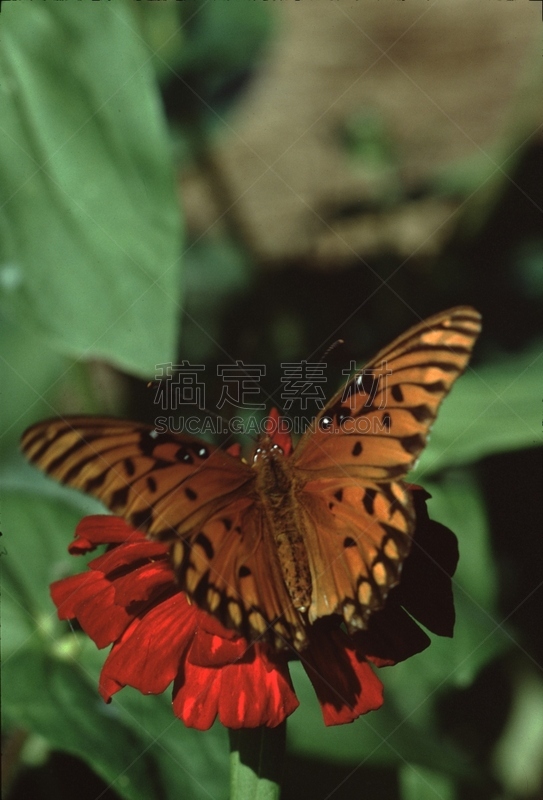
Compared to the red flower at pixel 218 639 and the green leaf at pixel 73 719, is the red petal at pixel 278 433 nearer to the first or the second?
the red flower at pixel 218 639

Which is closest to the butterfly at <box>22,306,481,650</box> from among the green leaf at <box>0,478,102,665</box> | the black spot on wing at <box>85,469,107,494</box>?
the black spot on wing at <box>85,469,107,494</box>

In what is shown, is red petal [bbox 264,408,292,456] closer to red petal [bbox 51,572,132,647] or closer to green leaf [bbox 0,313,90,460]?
red petal [bbox 51,572,132,647]

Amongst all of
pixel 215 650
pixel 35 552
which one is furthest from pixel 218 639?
pixel 35 552

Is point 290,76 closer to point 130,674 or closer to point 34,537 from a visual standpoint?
point 34,537

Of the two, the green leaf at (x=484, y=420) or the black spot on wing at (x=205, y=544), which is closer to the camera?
the black spot on wing at (x=205, y=544)

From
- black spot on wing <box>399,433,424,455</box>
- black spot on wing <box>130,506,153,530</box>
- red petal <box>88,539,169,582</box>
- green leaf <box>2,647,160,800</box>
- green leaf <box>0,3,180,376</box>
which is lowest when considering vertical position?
green leaf <box>2,647,160,800</box>

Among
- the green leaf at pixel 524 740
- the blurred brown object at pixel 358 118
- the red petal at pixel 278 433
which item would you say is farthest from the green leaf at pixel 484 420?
the blurred brown object at pixel 358 118
